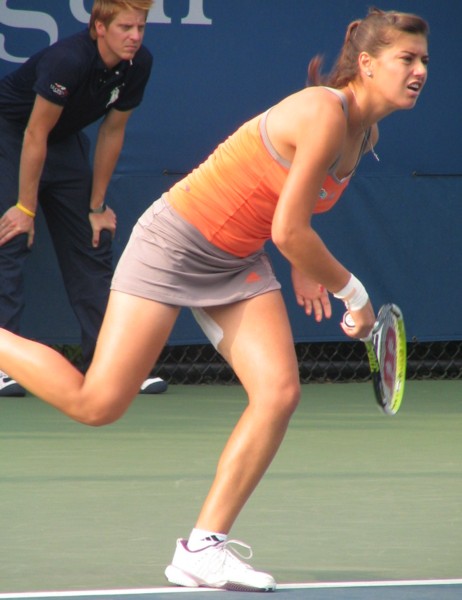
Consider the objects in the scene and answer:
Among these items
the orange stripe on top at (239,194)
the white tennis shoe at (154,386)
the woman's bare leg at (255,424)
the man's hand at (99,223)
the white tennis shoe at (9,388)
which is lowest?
the white tennis shoe at (154,386)

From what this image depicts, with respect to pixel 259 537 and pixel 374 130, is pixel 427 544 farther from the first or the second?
pixel 374 130

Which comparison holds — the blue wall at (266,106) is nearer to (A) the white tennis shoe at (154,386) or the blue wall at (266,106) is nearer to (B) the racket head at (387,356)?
(A) the white tennis shoe at (154,386)

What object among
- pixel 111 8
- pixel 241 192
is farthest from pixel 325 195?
pixel 111 8

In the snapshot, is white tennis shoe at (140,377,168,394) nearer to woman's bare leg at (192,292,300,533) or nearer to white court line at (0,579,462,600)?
woman's bare leg at (192,292,300,533)

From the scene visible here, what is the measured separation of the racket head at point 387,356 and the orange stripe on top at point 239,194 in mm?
336

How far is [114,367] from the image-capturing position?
359 cm

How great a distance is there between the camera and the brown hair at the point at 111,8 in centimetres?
633

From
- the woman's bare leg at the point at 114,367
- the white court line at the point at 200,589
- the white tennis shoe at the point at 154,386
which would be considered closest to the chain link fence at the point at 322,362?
the white tennis shoe at the point at 154,386

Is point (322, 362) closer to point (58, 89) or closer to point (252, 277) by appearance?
point (58, 89)

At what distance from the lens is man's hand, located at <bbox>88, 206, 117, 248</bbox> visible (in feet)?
22.9

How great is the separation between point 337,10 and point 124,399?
15.2ft

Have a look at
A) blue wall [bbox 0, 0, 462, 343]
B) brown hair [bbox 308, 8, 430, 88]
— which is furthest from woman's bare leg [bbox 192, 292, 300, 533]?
blue wall [bbox 0, 0, 462, 343]

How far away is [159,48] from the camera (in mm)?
7555

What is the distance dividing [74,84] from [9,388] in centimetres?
158
